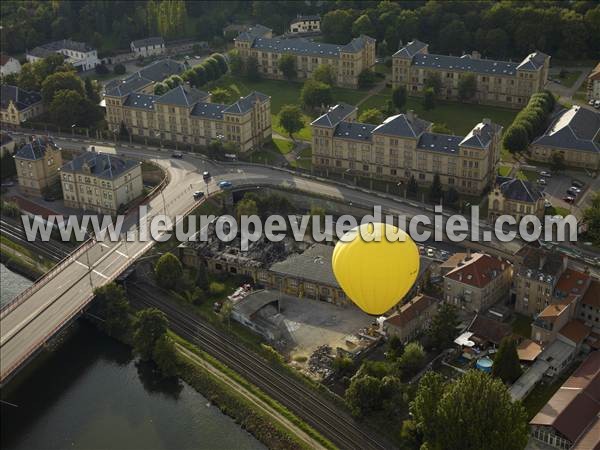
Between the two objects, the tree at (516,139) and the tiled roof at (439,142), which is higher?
the tiled roof at (439,142)

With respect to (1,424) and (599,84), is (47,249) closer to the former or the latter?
(1,424)

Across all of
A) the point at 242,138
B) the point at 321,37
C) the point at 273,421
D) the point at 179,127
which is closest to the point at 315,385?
the point at 273,421

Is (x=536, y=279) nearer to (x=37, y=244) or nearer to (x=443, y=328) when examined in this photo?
(x=443, y=328)

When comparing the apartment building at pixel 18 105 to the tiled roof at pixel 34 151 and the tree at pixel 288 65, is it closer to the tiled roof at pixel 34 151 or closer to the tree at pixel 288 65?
the tiled roof at pixel 34 151

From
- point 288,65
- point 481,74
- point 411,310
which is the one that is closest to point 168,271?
point 411,310

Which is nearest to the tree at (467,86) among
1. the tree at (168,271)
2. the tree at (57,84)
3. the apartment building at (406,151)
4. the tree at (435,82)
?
the tree at (435,82)

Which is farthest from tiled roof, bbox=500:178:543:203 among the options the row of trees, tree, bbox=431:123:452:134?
tree, bbox=431:123:452:134
